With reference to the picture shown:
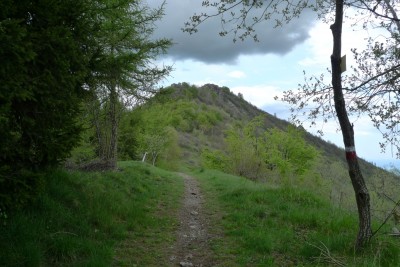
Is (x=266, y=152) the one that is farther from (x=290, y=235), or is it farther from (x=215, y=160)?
(x=290, y=235)

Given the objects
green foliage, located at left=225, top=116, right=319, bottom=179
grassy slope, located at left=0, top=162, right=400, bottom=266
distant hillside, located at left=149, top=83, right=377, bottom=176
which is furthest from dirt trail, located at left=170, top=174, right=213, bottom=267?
distant hillside, located at left=149, top=83, right=377, bottom=176

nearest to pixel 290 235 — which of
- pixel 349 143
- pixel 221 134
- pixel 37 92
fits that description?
pixel 349 143

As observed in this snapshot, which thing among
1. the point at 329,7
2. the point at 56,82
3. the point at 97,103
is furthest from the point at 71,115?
the point at 97,103

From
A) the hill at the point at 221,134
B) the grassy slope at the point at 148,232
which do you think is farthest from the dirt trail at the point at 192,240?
the hill at the point at 221,134

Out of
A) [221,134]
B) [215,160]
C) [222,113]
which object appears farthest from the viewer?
[222,113]

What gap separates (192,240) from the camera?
791cm

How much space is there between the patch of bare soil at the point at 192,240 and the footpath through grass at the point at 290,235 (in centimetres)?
27

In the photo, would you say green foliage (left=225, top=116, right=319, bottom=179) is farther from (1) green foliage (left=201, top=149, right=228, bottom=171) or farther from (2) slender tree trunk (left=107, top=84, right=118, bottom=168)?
(2) slender tree trunk (left=107, top=84, right=118, bottom=168)

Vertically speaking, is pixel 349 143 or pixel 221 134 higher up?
pixel 221 134

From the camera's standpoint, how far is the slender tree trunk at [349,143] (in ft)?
22.1

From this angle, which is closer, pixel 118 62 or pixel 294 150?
pixel 118 62

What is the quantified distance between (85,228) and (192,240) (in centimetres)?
221

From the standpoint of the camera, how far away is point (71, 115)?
21.3 feet

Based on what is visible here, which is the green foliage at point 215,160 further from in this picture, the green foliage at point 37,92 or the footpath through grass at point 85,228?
the green foliage at point 37,92
